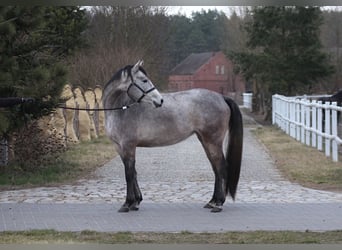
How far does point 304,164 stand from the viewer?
13.8 metres

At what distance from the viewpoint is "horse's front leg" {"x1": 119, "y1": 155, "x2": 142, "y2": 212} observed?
8438 mm

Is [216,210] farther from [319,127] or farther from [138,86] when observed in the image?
[319,127]

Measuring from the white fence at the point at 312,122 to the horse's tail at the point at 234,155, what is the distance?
232 inches

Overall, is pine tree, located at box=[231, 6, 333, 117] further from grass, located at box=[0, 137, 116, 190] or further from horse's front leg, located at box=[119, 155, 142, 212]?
horse's front leg, located at box=[119, 155, 142, 212]

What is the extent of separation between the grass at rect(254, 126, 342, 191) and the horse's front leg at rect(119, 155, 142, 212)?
363 centimetres

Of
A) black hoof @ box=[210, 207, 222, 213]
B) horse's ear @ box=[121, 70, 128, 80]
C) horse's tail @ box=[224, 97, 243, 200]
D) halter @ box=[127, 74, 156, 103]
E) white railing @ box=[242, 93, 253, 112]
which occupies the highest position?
horse's ear @ box=[121, 70, 128, 80]

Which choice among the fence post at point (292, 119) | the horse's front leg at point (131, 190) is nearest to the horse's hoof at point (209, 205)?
the horse's front leg at point (131, 190)

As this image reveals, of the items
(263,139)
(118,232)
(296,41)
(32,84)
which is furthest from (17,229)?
(296,41)

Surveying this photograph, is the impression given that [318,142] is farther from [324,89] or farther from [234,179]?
[324,89]

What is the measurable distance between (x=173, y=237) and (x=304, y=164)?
7789 millimetres

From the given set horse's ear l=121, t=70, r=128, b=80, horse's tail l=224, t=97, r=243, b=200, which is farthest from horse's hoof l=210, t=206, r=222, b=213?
horse's ear l=121, t=70, r=128, b=80

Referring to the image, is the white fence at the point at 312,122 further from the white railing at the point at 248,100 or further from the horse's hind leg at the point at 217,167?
the white railing at the point at 248,100

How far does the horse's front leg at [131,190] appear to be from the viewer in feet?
27.7

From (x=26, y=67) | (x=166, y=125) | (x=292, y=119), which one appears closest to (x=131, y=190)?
(x=166, y=125)
